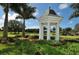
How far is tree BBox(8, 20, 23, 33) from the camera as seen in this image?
99.5 inches

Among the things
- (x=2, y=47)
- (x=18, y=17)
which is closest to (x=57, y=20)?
(x=18, y=17)

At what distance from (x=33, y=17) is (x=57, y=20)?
0.87 ft

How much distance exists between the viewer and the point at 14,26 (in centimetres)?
256

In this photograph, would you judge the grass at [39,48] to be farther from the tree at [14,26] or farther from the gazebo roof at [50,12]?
the gazebo roof at [50,12]

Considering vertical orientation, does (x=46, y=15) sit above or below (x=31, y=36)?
above

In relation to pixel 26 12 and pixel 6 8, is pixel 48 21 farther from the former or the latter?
pixel 6 8

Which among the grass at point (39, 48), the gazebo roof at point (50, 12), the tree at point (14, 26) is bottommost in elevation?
the grass at point (39, 48)

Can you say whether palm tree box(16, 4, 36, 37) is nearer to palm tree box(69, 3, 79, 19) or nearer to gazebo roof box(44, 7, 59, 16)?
gazebo roof box(44, 7, 59, 16)

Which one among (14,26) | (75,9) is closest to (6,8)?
(14,26)

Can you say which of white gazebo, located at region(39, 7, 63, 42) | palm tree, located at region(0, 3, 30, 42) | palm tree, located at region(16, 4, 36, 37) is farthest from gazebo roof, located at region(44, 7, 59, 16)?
palm tree, located at region(0, 3, 30, 42)

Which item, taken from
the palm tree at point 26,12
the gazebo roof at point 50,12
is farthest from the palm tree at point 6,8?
the gazebo roof at point 50,12

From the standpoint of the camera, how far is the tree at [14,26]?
2.53m
